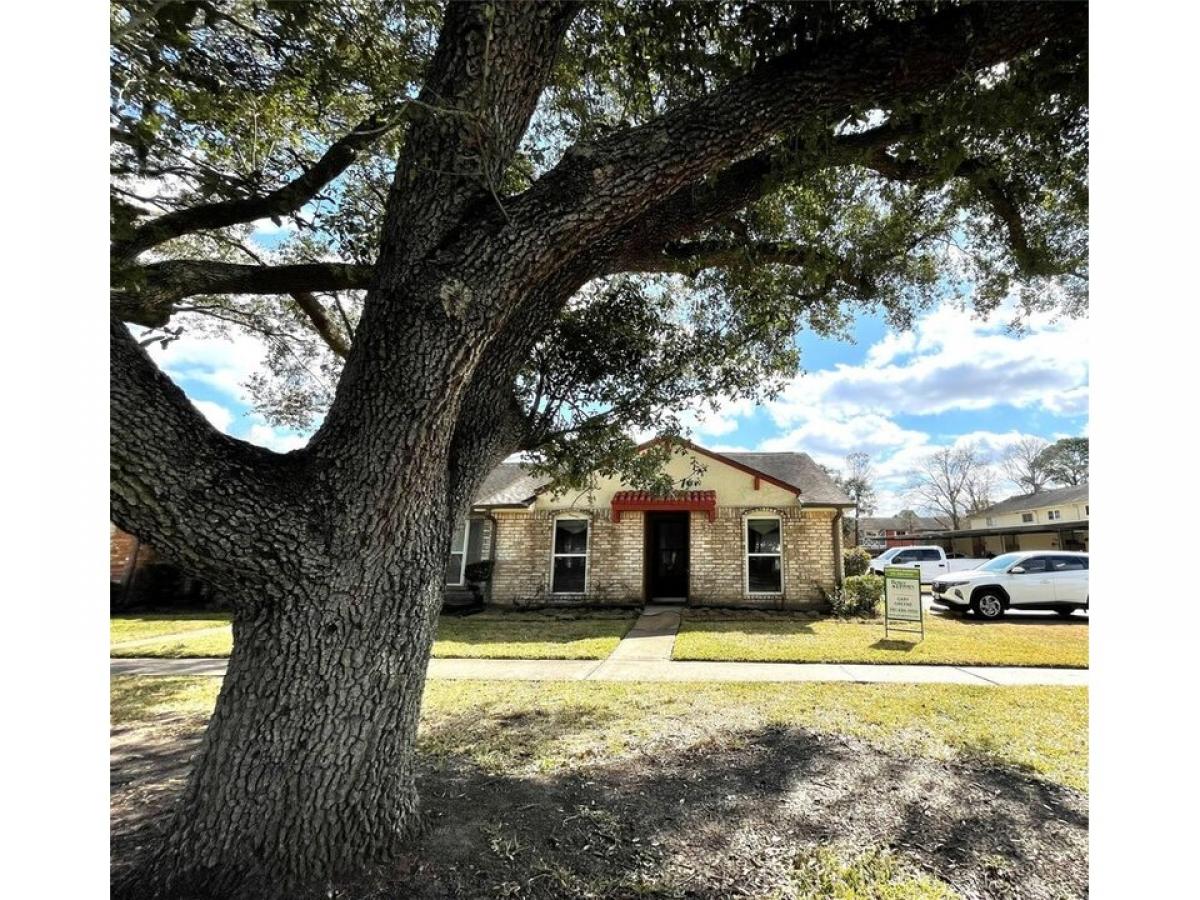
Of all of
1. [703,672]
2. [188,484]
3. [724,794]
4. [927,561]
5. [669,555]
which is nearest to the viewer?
[188,484]

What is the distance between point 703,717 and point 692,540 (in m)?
7.63

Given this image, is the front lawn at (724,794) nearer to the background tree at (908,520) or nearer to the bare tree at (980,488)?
the bare tree at (980,488)

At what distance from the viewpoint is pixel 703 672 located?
Result: 21.7ft

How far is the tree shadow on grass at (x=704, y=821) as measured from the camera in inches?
97.7

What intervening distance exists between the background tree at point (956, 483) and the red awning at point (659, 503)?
125 feet

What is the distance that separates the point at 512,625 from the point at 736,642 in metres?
4.32

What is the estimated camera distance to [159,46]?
2.41 meters

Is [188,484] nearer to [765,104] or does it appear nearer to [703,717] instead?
[765,104]

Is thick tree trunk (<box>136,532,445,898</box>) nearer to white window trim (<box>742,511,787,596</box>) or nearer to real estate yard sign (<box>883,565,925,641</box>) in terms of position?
real estate yard sign (<box>883,565,925,641</box>)

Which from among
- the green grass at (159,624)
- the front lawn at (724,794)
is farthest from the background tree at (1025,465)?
the green grass at (159,624)

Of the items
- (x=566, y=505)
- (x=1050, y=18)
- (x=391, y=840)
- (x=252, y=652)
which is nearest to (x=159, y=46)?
(x=252, y=652)

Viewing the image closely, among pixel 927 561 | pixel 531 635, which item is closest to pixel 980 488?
pixel 927 561

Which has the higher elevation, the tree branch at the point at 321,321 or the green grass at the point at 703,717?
the tree branch at the point at 321,321
